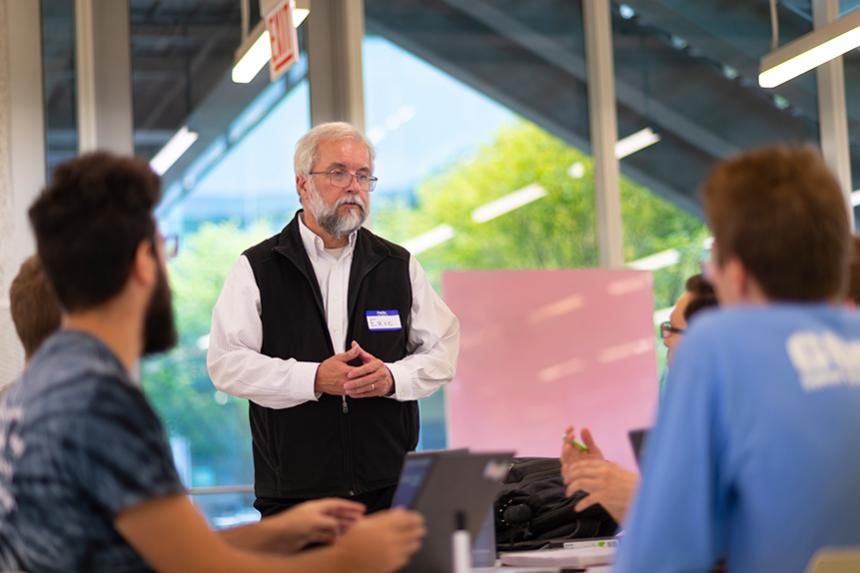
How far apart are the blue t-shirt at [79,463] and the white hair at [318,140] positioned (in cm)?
235

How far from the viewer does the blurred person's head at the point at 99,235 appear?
193 centimetres

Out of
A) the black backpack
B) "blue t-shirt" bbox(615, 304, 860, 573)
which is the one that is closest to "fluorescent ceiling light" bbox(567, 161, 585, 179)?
the black backpack

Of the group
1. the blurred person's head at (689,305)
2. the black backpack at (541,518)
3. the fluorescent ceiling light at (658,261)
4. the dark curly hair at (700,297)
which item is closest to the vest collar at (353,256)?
the black backpack at (541,518)

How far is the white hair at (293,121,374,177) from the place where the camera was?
4.19 m

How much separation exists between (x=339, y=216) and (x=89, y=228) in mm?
2094

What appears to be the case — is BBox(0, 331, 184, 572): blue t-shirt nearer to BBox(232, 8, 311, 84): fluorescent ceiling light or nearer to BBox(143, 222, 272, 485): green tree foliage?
BBox(232, 8, 311, 84): fluorescent ceiling light

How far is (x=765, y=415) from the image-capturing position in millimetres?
1661

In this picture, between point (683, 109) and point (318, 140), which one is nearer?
point (318, 140)

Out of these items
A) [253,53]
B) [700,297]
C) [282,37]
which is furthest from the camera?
[253,53]

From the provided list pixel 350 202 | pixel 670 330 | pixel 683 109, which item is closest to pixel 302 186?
pixel 350 202

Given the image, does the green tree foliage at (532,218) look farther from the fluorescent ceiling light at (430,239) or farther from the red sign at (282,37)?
the red sign at (282,37)

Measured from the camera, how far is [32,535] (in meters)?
1.87

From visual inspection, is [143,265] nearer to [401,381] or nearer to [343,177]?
[401,381]

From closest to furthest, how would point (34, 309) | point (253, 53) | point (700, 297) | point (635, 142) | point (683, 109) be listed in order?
1. point (34, 309)
2. point (700, 297)
3. point (253, 53)
4. point (635, 142)
5. point (683, 109)
